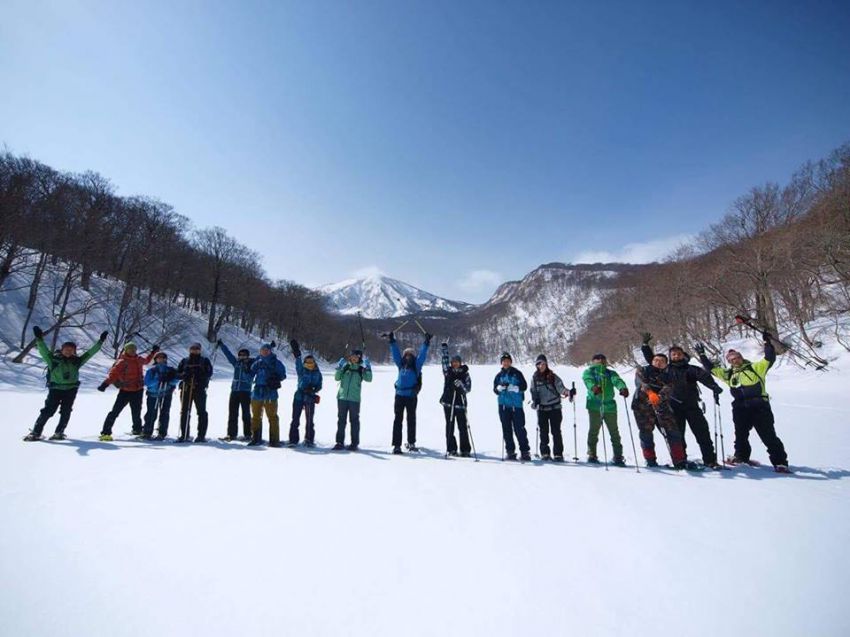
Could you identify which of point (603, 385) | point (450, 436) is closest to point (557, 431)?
point (603, 385)

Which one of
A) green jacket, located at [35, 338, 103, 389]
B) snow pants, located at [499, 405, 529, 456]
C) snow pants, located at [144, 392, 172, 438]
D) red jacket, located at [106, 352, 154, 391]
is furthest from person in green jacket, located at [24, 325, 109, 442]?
snow pants, located at [499, 405, 529, 456]

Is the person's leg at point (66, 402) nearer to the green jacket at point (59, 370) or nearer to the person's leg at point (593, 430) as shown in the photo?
the green jacket at point (59, 370)

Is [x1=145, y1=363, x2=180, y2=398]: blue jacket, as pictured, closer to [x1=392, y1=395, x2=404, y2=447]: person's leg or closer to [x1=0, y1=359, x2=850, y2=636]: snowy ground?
[x1=0, y1=359, x2=850, y2=636]: snowy ground

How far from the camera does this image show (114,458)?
6324mm

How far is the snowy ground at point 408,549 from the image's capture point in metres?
2.66

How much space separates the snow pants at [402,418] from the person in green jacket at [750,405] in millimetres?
6024

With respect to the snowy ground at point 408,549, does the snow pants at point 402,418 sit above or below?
above

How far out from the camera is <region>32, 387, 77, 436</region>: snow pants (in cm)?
746

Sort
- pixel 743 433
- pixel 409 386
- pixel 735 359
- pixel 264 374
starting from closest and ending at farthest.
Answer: pixel 743 433 → pixel 735 359 → pixel 409 386 → pixel 264 374

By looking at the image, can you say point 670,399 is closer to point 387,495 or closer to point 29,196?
point 387,495

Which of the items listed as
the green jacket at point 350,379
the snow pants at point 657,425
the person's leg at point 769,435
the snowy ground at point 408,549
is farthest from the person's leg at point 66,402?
the person's leg at point 769,435

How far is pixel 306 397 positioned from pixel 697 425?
7890mm

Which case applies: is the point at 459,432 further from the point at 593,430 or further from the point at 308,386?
the point at 308,386

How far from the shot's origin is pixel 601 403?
750 cm
